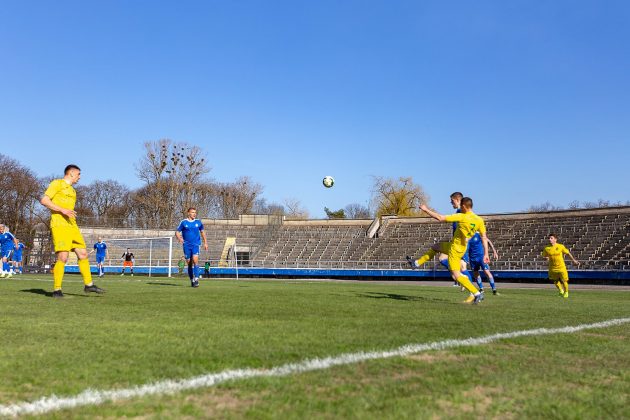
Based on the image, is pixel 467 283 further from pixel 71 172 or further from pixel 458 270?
pixel 71 172

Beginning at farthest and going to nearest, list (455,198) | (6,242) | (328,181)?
(328,181) → (6,242) → (455,198)

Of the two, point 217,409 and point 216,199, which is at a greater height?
point 216,199

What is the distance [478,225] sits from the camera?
10.1 m

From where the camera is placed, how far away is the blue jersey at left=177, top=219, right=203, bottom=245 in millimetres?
15297

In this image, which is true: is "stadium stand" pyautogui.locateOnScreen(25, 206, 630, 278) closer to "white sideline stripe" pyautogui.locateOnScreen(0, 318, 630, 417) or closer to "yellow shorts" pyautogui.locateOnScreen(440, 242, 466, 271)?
"yellow shorts" pyautogui.locateOnScreen(440, 242, 466, 271)

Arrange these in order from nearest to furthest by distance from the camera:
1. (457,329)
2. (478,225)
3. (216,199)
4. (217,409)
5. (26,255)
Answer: (217,409) < (457,329) < (478,225) < (26,255) < (216,199)

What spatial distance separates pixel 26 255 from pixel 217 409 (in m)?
52.9

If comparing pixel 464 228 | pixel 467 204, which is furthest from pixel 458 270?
pixel 467 204

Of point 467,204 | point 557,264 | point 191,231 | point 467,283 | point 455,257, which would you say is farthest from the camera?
point 557,264

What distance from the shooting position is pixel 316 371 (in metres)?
3.44

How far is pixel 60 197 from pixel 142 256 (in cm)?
4176

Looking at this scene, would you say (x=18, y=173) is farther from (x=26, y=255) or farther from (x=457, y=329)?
(x=457, y=329)

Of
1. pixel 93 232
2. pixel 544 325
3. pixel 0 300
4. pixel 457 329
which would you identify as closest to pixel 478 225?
pixel 544 325

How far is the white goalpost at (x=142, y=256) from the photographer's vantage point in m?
45.3
